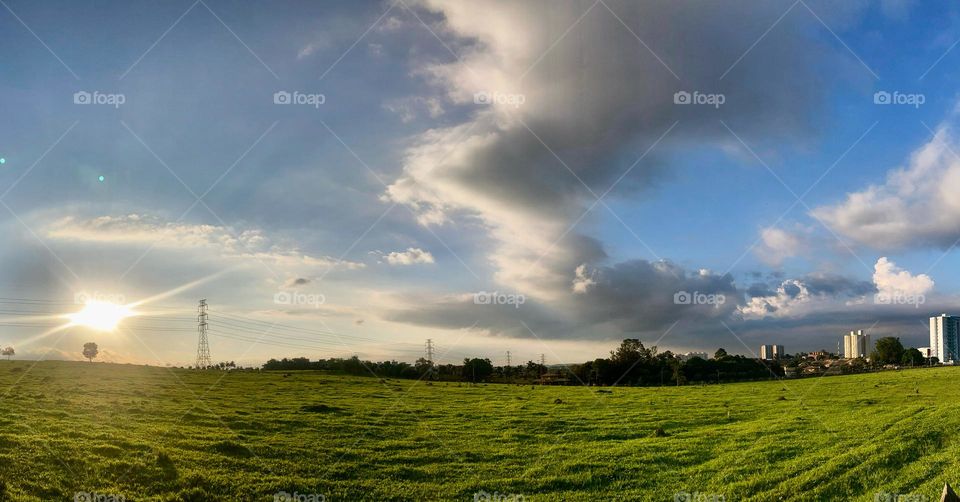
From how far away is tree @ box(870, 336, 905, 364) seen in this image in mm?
143375

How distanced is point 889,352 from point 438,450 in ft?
527

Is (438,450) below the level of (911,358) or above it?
above

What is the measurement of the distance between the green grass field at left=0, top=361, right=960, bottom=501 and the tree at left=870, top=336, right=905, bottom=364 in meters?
130

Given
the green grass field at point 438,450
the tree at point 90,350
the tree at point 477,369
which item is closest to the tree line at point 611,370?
the tree at point 477,369

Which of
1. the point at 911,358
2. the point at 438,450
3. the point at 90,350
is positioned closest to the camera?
the point at 438,450

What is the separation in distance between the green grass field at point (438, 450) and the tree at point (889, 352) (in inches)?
5102

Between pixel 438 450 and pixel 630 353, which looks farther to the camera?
pixel 630 353

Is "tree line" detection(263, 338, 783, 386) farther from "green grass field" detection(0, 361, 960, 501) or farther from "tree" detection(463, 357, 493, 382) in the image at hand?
"green grass field" detection(0, 361, 960, 501)

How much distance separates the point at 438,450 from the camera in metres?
24.5

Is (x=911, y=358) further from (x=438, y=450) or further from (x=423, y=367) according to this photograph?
(x=438, y=450)

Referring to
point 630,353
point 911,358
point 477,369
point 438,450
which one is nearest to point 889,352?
point 911,358

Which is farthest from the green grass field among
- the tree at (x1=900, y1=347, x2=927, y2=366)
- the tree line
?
the tree at (x1=900, y1=347, x2=927, y2=366)

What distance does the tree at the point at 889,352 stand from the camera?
470 feet

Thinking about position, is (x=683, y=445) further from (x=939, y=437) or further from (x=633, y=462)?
(x=939, y=437)
